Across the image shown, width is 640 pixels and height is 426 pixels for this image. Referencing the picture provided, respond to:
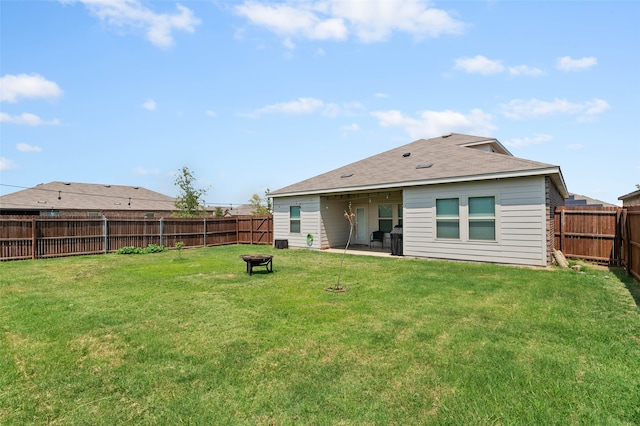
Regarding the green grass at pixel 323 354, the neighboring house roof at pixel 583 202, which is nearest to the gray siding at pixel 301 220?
the green grass at pixel 323 354

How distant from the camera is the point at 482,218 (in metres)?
10.1

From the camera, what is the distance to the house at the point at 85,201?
2522 centimetres

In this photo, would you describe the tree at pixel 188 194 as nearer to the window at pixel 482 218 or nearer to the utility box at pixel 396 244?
the utility box at pixel 396 244

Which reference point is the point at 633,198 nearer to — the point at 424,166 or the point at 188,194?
the point at 424,166

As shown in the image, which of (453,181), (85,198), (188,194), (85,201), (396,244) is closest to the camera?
(453,181)

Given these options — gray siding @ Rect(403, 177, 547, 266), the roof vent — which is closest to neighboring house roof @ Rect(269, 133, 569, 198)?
the roof vent

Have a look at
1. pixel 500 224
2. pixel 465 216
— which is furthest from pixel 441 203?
pixel 500 224

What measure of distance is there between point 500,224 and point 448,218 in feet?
5.20

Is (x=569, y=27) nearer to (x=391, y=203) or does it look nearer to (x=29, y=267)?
(x=391, y=203)

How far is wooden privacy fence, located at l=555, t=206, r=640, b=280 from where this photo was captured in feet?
31.2

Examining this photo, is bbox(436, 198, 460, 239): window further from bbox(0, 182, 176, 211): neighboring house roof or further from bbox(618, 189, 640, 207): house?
bbox(0, 182, 176, 211): neighboring house roof

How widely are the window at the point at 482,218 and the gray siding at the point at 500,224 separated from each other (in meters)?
0.15

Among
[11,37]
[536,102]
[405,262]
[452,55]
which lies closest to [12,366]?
[405,262]

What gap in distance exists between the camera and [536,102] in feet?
40.1
